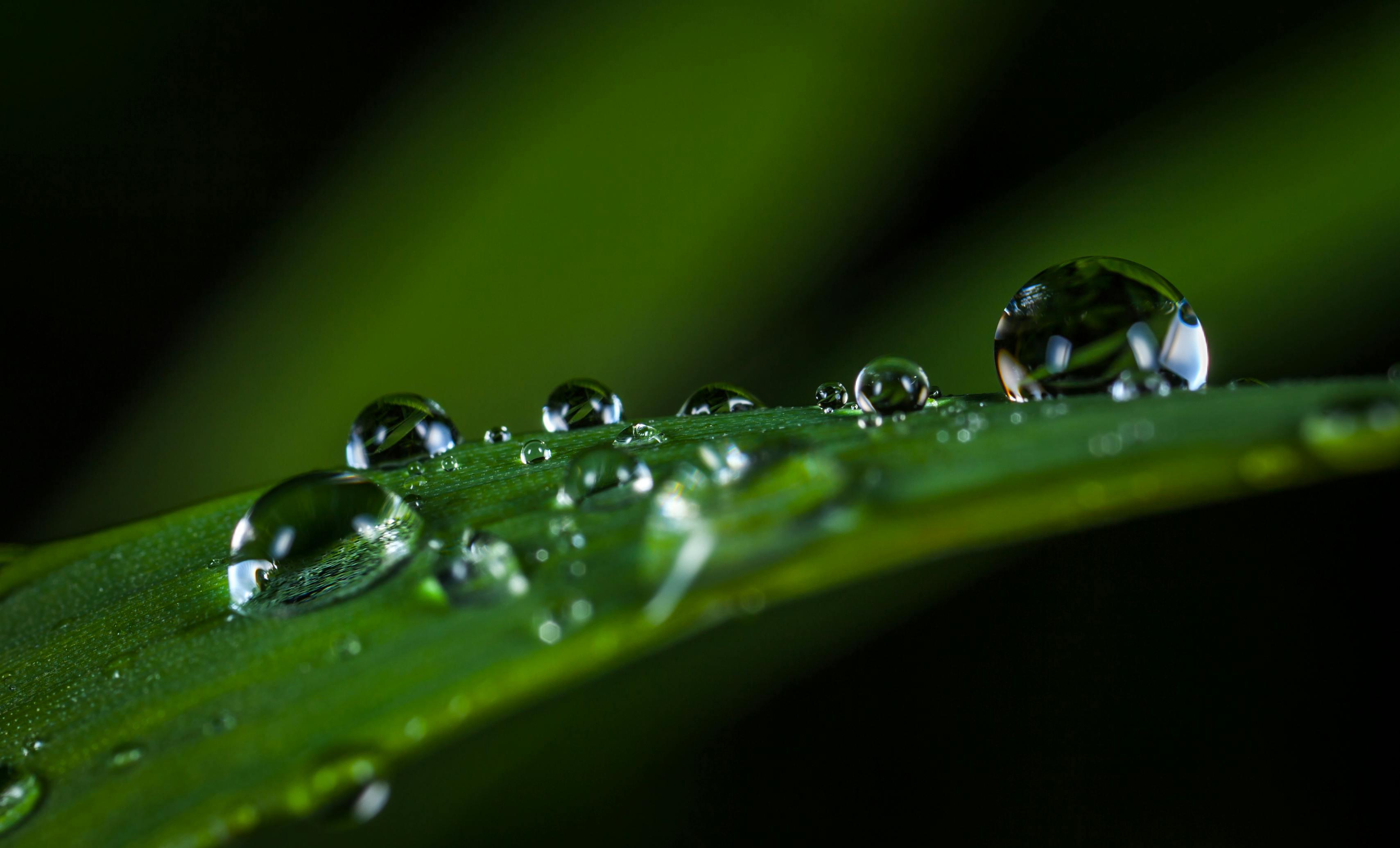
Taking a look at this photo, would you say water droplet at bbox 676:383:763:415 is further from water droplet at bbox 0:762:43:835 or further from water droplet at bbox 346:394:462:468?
water droplet at bbox 0:762:43:835

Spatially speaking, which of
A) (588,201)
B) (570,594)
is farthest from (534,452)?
(588,201)

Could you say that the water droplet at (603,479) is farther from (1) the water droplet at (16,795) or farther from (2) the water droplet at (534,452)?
(1) the water droplet at (16,795)

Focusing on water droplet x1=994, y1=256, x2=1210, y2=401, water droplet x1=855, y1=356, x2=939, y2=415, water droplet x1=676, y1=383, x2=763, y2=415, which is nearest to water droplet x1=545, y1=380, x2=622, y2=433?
water droplet x1=676, y1=383, x2=763, y2=415

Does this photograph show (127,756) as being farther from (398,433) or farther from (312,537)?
(398,433)

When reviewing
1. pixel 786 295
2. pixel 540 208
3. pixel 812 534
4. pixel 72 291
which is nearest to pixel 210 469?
pixel 72 291

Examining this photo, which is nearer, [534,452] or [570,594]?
[570,594]

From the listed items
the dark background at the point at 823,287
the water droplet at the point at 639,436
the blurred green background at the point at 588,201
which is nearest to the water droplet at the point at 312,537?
the water droplet at the point at 639,436
